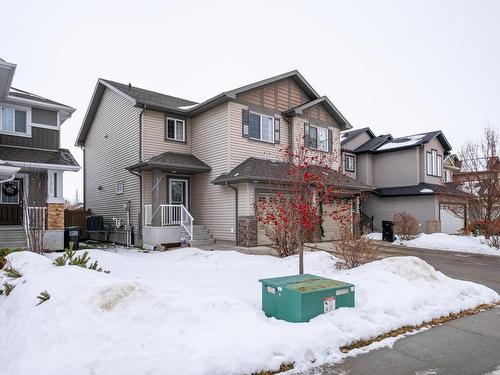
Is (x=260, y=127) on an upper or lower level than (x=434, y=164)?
upper

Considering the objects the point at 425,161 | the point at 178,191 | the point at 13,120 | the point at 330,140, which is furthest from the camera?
the point at 425,161

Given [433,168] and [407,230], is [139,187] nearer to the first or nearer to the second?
[407,230]

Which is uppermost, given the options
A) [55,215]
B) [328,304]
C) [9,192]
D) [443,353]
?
[9,192]

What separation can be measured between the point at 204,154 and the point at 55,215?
7.14m

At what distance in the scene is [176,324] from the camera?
Result: 446 cm

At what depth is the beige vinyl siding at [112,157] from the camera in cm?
1722

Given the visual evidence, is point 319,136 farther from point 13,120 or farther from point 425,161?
point 13,120

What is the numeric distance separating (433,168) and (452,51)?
8.05 meters

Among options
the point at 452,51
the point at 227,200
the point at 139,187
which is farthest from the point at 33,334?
the point at 452,51

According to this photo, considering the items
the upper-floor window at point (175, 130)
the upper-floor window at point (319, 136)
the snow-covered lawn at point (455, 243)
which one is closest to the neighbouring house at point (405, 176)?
the snow-covered lawn at point (455, 243)

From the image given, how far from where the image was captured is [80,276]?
6.00 meters

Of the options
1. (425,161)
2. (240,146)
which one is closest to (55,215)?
(240,146)

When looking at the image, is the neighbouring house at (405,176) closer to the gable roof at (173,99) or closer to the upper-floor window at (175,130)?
the gable roof at (173,99)

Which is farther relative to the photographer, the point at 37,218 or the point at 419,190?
the point at 419,190
